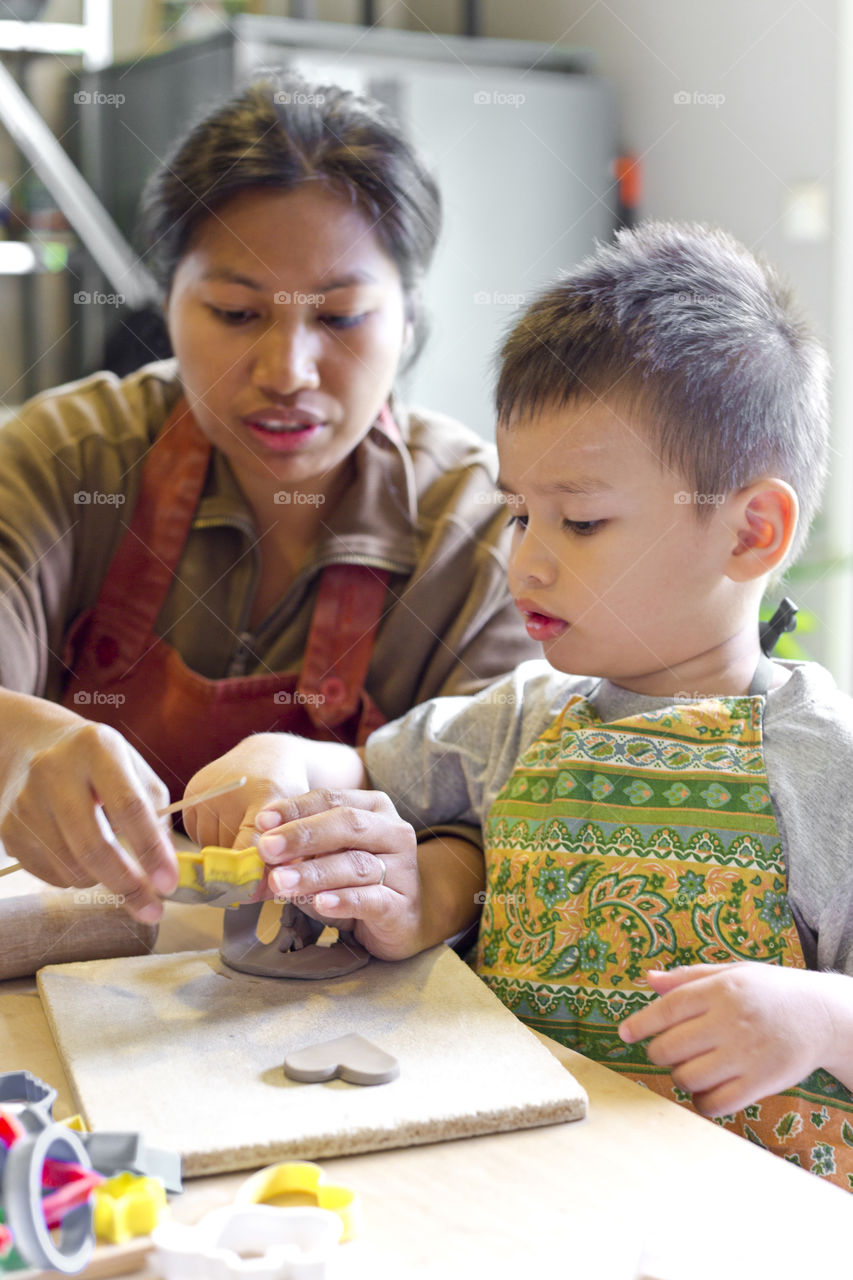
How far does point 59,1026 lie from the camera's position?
2.45 feet

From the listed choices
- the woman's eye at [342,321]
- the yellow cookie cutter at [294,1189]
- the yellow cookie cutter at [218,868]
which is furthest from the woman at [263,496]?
the yellow cookie cutter at [294,1189]

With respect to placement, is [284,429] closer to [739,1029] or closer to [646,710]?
[646,710]

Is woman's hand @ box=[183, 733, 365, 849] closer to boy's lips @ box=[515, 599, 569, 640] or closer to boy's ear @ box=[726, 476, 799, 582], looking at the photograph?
boy's lips @ box=[515, 599, 569, 640]

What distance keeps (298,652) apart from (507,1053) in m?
0.64

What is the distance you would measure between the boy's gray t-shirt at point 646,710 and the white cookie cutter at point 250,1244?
Answer: 1.35 feet

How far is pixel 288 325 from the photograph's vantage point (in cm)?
119

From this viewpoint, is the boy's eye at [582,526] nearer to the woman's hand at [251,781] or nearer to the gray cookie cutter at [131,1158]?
the woman's hand at [251,781]

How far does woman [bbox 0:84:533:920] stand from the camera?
1.20 metres

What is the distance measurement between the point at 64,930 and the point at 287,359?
1.86 feet

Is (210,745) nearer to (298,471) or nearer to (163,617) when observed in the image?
(163,617)

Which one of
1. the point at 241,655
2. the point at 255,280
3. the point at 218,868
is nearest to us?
the point at 218,868

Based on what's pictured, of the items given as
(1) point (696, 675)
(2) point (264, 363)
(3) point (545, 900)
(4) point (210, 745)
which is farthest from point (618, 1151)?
(2) point (264, 363)

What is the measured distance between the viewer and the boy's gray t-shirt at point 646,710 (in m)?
0.83

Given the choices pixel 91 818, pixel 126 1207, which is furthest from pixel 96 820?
pixel 126 1207
